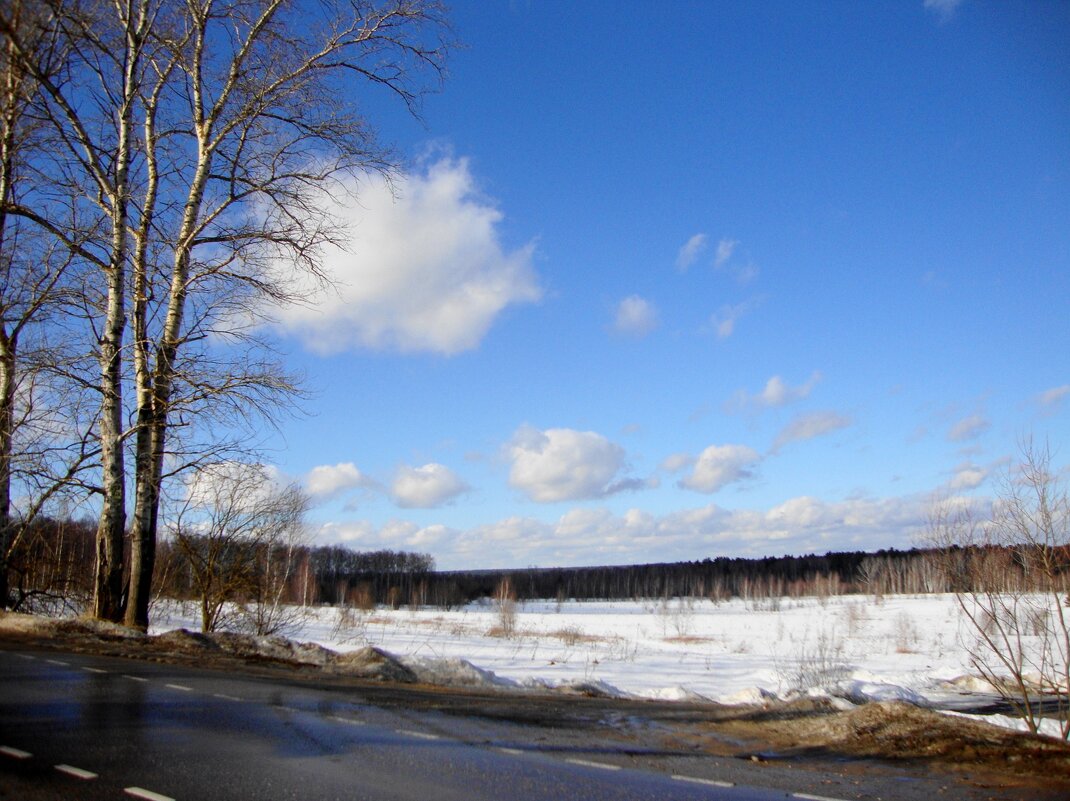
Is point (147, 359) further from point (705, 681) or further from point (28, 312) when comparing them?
point (705, 681)

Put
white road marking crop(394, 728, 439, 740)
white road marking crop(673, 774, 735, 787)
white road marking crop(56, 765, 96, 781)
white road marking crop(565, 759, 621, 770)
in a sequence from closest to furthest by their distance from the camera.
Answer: white road marking crop(56, 765, 96, 781) → white road marking crop(673, 774, 735, 787) → white road marking crop(565, 759, 621, 770) → white road marking crop(394, 728, 439, 740)

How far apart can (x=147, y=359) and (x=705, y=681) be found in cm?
1866

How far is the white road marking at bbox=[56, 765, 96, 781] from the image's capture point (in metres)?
5.07

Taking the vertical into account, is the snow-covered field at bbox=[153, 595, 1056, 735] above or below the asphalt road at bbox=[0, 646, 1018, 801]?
below

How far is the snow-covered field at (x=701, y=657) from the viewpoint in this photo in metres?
16.0

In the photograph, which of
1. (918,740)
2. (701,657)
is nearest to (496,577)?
(701,657)

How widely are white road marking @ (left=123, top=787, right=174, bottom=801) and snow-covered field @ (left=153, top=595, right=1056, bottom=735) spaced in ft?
26.5

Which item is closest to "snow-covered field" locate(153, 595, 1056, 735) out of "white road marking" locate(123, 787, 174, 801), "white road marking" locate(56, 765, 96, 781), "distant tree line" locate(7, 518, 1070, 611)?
"distant tree line" locate(7, 518, 1070, 611)

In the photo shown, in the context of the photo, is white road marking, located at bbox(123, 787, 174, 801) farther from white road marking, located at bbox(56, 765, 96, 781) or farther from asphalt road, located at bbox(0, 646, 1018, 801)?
white road marking, located at bbox(56, 765, 96, 781)

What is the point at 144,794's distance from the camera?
479cm

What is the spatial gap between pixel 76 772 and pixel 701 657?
108 ft

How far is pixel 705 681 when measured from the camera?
24.5 metres

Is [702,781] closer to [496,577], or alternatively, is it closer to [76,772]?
[76,772]

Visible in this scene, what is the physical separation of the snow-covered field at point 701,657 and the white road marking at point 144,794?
26.5 feet
